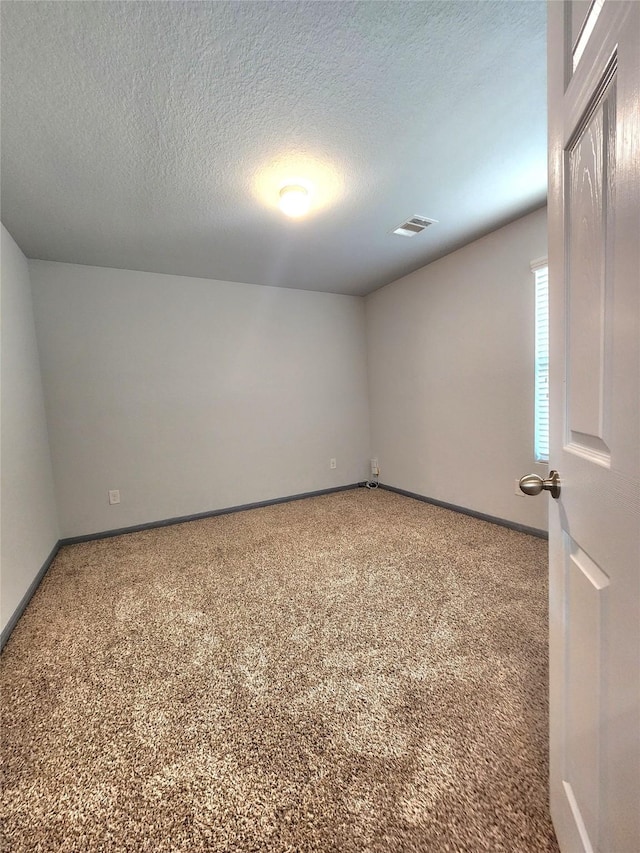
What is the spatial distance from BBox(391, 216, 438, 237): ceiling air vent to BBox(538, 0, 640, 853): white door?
76.6 inches

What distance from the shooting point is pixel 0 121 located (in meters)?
1.52

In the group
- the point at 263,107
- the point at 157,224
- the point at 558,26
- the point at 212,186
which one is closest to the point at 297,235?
the point at 212,186

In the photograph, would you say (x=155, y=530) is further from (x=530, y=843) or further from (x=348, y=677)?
(x=530, y=843)

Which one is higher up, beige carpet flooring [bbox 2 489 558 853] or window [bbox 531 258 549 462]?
window [bbox 531 258 549 462]

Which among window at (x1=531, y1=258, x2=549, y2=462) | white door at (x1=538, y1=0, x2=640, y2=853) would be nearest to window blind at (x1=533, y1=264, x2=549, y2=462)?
window at (x1=531, y1=258, x2=549, y2=462)

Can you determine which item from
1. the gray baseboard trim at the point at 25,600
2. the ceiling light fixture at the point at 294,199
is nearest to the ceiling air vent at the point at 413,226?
the ceiling light fixture at the point at 294,199

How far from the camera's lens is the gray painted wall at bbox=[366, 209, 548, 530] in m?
2.73

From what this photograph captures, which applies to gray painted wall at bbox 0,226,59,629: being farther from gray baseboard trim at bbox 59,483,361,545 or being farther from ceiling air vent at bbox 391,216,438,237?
ceiling air vent at bbox 391,216,438,237

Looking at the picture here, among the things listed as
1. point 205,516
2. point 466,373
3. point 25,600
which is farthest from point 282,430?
point 25,600

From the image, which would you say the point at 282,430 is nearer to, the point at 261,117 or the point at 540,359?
the point at 540,359

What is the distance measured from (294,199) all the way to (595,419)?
216cm

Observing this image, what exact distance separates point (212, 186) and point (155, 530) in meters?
2.89

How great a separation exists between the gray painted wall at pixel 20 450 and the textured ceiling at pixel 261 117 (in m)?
0.44

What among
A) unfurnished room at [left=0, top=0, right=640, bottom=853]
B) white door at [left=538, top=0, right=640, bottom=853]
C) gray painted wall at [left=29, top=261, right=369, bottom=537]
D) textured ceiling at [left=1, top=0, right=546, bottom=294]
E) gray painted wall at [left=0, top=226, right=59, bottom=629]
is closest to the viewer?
white door at [left=538, top=0, right=640, bottom=853]
